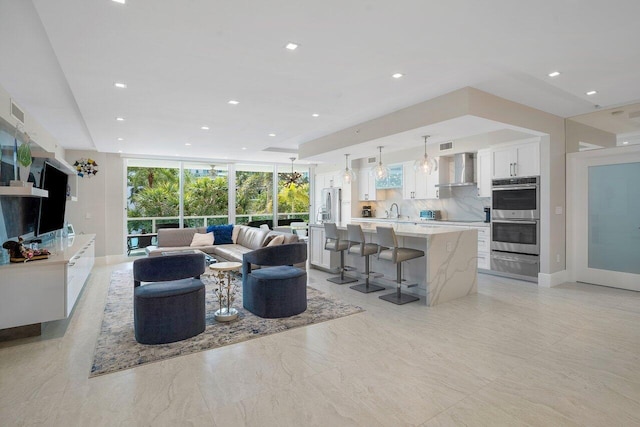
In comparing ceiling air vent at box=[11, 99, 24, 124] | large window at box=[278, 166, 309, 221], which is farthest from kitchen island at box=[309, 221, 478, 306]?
large window at box=[278, 166, 309, 221]

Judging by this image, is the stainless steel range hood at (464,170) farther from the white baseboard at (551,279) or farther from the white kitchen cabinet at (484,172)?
the white baseboard at (551,279)

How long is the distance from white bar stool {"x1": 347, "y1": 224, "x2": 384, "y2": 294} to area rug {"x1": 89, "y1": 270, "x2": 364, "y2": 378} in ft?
2.47

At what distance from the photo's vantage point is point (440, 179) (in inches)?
296

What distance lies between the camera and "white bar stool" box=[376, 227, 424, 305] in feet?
14.9

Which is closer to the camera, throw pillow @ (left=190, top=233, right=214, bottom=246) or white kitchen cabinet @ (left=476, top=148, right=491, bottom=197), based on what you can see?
white kitchen cabinet @ (left=476, top=148, right=491, bottom=197)

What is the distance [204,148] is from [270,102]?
3.99 meters

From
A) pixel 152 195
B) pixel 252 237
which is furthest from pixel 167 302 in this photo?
pixel 152 195

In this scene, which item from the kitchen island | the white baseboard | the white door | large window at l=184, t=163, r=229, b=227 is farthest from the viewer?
large window at l=184, t=163, r=229, b=227

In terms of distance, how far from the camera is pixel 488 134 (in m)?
6.62

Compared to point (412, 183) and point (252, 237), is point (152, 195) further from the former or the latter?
point (412, 183)

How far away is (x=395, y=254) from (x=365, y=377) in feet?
7.01

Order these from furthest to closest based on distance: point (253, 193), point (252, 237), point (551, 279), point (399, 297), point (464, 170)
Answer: point (253, 193)
point (252, 237)
point (464, 170)
point (551, 279)
point (399, 297)

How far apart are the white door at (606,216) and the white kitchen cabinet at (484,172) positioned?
4.12ft

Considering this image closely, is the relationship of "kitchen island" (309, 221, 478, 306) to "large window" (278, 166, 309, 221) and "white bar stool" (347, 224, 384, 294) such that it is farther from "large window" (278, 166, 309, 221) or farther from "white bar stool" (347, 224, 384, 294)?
"large window" (278, 166, 309, 221)
